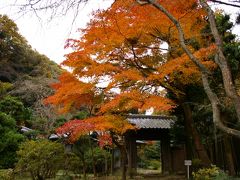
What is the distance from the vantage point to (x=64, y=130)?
1299 cm

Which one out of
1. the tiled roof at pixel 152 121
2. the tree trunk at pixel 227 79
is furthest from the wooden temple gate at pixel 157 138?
the tree trunk at pixel 227 79

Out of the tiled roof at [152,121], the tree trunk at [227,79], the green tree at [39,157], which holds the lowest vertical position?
the green tree at [39,157]

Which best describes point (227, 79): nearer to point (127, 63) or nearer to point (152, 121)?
point (127, 63)

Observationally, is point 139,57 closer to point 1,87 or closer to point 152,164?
point 1,87

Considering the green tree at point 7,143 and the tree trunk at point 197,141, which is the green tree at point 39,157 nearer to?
the green tree at point 7,143

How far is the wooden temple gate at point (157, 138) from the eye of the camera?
1825cm

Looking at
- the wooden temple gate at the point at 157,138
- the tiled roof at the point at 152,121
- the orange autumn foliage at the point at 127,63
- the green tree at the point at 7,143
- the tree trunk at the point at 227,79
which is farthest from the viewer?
the tiled roof at the point at 152,121

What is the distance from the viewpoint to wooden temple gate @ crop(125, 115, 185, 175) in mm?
18250

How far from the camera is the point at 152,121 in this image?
19562mm

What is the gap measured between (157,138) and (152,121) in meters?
1.05

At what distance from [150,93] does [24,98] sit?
16.5m

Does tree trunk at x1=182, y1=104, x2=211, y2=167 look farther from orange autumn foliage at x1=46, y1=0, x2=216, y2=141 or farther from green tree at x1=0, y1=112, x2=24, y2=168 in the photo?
green tree at x1=0, y1=112, x2=24, y2=168

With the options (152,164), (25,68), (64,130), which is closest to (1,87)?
(64,130)

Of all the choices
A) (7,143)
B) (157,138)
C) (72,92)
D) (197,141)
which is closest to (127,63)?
(72,92)
